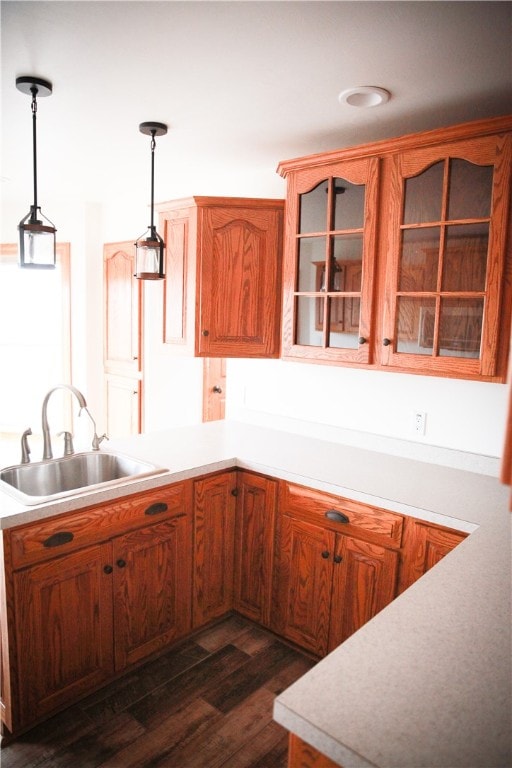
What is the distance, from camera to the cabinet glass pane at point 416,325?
208 cm

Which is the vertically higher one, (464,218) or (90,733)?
(464,218)

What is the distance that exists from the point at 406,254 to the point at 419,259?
0.06 meters

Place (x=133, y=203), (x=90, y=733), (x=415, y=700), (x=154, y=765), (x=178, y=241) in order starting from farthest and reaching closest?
(x=133, y=203), (x=178, y=241), (x=90, y=733), (x=154, y=765), (x=415, y=700)

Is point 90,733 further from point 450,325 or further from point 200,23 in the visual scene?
point 200,23

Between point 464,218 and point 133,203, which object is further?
point 133,203

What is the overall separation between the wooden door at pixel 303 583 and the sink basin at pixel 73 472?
0.67 meters

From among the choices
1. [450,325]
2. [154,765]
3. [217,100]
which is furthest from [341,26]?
[154,765]

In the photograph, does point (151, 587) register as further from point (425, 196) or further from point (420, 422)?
point (425, 196)

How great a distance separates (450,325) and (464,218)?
0.41m

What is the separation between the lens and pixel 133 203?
13.6 ft

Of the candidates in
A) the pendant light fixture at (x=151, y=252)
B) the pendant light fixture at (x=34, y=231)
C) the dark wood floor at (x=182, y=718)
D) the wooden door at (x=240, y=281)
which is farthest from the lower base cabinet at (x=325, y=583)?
the pendant light fixture at (x=34, y=231)

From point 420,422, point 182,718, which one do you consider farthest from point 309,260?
point 182,718

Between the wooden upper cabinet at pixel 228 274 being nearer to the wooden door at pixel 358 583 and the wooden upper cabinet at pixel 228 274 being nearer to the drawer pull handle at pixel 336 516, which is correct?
the drawer pull handle at pixel 336 516

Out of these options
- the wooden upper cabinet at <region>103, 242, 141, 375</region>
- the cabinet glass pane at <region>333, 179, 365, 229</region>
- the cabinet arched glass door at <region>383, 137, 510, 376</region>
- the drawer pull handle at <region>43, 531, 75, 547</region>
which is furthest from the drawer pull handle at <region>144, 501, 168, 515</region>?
the wooden upper cabinet at <region>103, 242, 141, 375</region>
